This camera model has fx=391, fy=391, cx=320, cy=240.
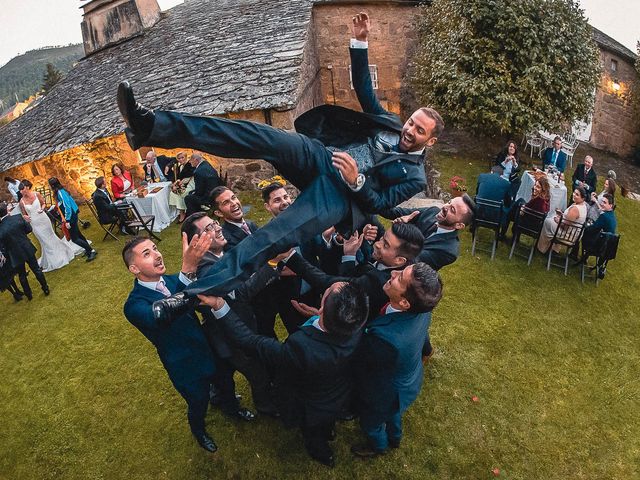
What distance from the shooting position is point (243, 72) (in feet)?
35.0

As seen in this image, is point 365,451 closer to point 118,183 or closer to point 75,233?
point 75,233

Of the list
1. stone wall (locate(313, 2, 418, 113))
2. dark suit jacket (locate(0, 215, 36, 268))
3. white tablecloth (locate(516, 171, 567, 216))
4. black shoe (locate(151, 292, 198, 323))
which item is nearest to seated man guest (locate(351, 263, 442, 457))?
black shoe (locate(151, 292, 198, 323))

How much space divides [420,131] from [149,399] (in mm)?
3976

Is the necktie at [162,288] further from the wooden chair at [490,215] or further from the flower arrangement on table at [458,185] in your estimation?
the flower arrangement on table at [458,185]

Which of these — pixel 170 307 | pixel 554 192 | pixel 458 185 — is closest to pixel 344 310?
pixel 170 307

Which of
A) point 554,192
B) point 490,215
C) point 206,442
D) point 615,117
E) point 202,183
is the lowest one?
point 206,442

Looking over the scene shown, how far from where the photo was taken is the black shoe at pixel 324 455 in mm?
3342

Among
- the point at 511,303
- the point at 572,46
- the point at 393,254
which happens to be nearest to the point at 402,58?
the point at 572,46

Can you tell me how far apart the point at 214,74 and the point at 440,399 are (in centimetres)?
1038

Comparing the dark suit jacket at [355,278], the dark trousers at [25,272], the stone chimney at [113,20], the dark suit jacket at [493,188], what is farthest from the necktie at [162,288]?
the stone chimney at [113,20]

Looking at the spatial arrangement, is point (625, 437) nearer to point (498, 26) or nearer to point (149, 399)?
point (149, 399)

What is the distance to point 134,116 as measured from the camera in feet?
7.45

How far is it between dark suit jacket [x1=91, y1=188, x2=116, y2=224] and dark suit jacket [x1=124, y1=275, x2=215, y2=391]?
630 cm

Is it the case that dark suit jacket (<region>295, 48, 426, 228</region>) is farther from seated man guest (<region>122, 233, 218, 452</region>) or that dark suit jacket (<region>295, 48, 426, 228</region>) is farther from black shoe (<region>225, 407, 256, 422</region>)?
black shoe (<region>225, 407, 256, 422</region>)
